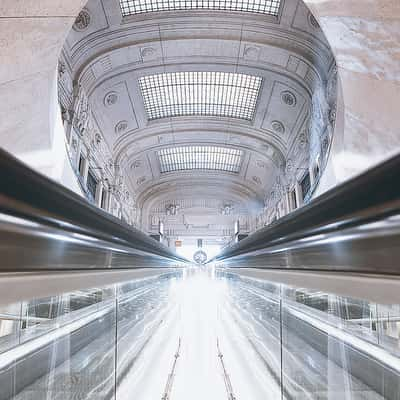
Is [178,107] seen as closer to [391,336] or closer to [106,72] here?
[106,72]

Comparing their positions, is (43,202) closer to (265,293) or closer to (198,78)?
(265,293)

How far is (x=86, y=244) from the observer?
75cm

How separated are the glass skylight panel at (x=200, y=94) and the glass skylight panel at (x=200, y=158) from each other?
10.1ft

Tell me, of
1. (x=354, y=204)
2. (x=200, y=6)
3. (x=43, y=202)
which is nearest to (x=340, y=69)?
(x=200, y=6)

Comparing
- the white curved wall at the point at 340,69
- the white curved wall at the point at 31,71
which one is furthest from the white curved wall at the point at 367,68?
the white curved wall at the point at 31,71

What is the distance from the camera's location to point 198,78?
12.4 metres

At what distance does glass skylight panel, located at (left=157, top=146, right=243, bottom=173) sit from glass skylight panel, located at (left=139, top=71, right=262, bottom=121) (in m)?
3.08

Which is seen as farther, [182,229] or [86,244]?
[182,229]

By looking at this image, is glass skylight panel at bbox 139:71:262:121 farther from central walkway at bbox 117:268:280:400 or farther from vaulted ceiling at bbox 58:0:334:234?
central walkway at bbox 117:268:280:400

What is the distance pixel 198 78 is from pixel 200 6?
3.24 m

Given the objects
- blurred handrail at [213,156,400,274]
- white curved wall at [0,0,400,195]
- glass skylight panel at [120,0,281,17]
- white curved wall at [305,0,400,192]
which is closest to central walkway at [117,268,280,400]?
blurred handrail at [213,156,400,274]

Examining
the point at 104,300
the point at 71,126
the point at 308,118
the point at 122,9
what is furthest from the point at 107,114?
the point at 104,300

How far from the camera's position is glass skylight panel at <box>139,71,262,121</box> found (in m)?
12.1

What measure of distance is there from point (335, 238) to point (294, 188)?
44.0 ft
